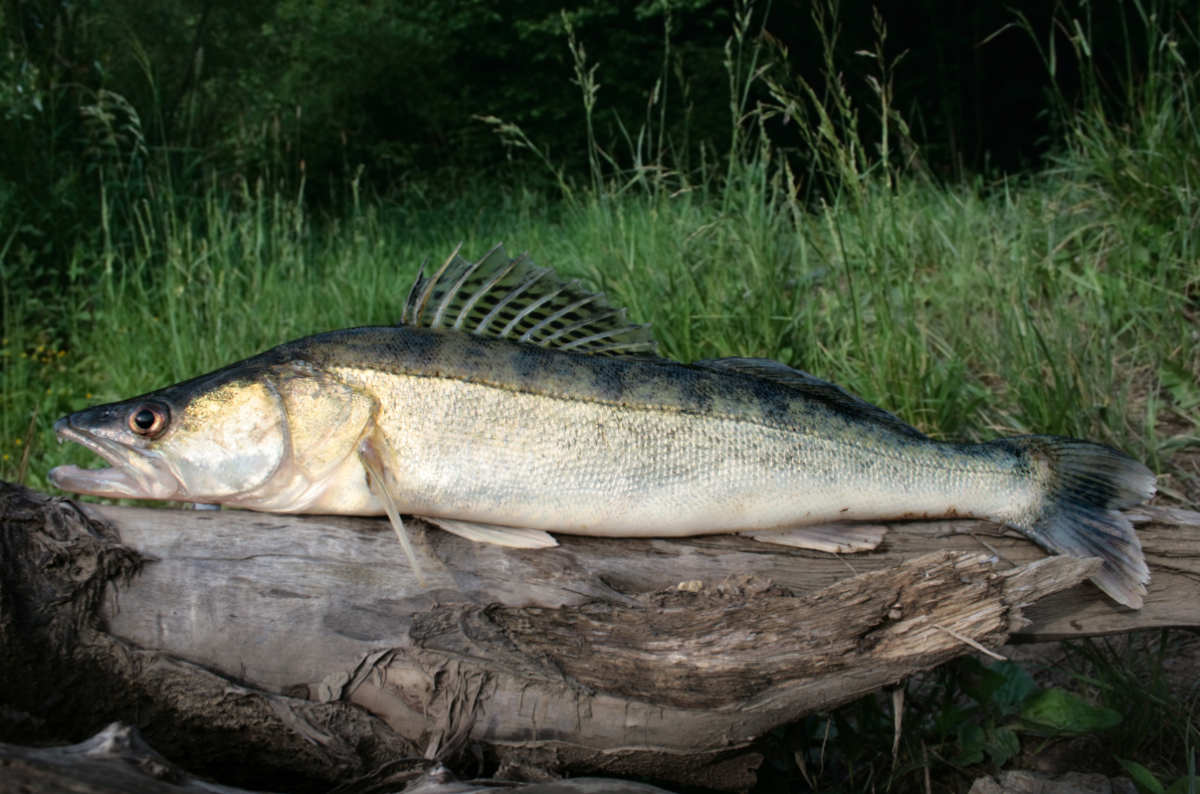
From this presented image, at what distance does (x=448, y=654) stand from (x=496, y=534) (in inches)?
14.4

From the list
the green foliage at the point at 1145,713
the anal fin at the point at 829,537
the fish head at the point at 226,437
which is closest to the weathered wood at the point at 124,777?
the fish head at the point at 226,437

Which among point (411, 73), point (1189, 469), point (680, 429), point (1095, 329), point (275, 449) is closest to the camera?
point (275, 449)

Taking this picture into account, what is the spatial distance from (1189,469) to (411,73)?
16490 millimetres

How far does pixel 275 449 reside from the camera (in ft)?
6.99

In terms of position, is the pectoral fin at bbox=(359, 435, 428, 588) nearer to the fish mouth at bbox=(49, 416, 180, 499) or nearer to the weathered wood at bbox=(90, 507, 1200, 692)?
the weathered wood at bbox=(90, 507, 1200, 692)

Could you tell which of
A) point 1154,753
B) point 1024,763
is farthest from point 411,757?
point 1154,753

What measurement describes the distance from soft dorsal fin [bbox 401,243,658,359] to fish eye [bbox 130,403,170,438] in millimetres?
696

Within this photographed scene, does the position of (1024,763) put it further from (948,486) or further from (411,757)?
(411,757)

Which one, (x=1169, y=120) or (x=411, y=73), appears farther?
(x=411, y=73)

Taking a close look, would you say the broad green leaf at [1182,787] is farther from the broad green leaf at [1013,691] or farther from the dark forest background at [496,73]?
the dark forest background at [496,73]

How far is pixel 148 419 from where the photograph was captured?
211 centimetres

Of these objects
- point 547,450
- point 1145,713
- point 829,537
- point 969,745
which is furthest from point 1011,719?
point 547,450

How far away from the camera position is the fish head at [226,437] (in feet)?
6.91

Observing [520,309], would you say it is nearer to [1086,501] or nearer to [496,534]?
[496,534]
